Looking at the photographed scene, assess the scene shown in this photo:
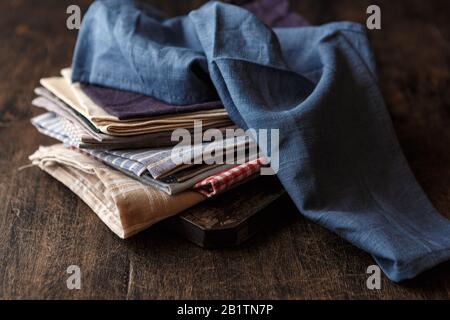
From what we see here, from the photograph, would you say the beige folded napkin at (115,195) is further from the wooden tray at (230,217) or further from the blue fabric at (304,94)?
the blue fabric at (304,94)

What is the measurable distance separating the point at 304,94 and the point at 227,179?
0.65 feet

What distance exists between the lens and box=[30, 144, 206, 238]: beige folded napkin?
0.78 m

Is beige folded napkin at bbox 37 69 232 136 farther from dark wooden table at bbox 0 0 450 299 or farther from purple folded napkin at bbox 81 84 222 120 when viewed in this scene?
dark wooden table at bbox 0 0 450 299

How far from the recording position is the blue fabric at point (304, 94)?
79 centimetres

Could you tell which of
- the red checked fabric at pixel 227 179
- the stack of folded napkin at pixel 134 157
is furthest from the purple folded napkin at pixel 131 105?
the red checked fabric at pixel 227 179

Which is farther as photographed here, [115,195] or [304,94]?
[304,94]

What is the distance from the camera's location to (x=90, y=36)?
1.01 meters

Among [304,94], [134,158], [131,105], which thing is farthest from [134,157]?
[304,94]

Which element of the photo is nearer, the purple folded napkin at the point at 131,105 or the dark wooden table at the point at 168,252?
the dark wooden table at the point at 168,252

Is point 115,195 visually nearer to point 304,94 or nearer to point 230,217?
point 230,217

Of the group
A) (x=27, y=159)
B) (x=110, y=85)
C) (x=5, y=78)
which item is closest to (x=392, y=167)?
(x=110, y=85)

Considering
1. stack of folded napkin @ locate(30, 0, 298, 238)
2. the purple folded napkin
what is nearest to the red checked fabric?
stack of folded napkin @ locate(30, 0, 298, 238)

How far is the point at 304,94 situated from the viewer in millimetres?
933
